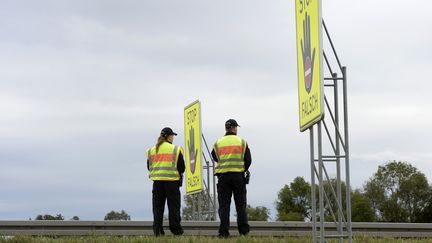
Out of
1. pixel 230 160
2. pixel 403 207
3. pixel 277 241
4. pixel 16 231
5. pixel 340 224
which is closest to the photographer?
pixel 340 224

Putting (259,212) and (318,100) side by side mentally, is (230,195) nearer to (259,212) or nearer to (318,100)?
(318,100)

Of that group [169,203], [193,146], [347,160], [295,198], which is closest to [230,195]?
[169,203]

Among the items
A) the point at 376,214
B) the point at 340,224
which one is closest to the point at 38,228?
the point at 340,224

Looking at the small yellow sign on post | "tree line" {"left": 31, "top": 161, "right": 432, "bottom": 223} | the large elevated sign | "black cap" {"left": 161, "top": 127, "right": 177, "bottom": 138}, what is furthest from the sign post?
"tree line" {"left": 31, "top": 161, "right": 432, "bottom": 223}

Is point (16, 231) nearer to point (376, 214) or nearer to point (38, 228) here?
point (38, 228)

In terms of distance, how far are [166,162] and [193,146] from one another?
10.1m

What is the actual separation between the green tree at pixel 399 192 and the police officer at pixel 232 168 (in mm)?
62737

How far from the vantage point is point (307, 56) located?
12586 mm

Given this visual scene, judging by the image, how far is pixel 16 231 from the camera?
18.6m

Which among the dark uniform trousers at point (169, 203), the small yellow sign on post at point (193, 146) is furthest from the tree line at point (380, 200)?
the dark uniform trousers at point (169, 203)

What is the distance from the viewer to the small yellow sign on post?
1061 inches

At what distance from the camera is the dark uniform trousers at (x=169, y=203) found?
17.7 meters

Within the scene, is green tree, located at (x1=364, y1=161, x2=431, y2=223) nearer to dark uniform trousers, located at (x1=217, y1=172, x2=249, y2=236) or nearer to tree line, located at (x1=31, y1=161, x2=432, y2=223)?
tree line, located at (x1=31, y1=161, x2=432, y2=223)

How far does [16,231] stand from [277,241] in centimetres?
591
